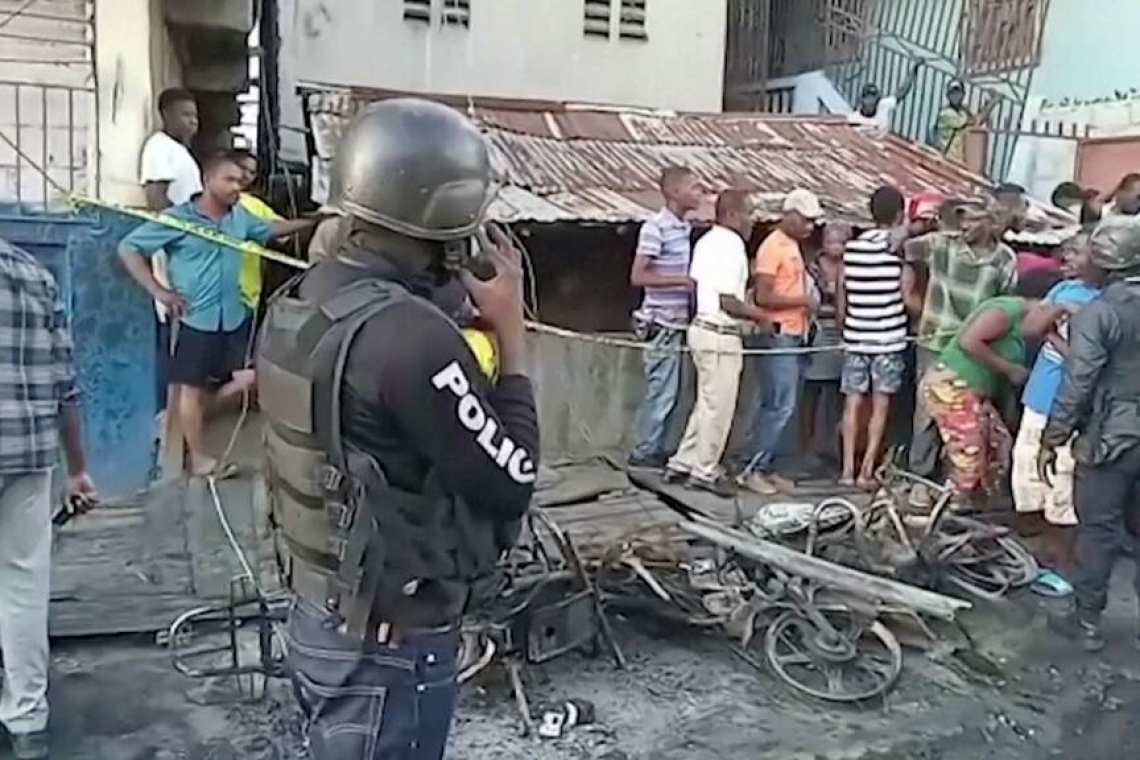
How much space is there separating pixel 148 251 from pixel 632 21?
713 cm

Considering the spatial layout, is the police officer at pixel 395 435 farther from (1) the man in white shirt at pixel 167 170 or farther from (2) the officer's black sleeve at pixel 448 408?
(1) the man in white shirt at pixel 167 170

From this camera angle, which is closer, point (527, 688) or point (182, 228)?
point (527, 688)

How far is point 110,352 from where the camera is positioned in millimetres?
7320

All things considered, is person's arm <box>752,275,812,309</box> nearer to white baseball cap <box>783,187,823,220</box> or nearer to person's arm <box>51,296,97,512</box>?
white baseball cap <box>783,187,823,220</box>

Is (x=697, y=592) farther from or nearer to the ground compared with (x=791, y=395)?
nearer to the ground

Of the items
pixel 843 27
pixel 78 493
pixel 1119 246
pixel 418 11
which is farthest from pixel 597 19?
pixel 78 493

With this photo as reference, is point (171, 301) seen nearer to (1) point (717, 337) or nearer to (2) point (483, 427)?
(1) point (717, 337)

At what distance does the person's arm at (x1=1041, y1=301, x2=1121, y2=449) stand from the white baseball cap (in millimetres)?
2668

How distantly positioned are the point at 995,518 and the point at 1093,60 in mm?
7077

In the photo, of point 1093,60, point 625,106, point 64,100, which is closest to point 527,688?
point 64,100

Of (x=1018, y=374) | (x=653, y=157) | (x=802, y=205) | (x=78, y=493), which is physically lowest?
(x=78, y=493)

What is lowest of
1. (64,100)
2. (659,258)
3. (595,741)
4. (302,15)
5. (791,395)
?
(595,741)

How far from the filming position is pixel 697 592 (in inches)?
227

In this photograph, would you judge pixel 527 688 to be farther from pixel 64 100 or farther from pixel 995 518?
pixel 64 100
